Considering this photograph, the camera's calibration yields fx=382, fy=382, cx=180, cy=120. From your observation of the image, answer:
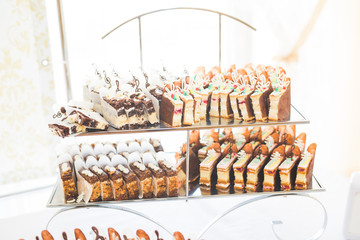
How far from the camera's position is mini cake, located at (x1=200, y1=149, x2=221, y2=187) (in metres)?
2.29

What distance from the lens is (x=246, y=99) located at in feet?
6.78

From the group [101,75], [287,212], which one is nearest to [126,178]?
[101,75]

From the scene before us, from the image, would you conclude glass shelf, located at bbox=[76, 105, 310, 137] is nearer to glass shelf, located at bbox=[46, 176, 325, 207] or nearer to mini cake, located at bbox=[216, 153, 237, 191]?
mini cake, located at bbox=[216, 153, 237, 191]

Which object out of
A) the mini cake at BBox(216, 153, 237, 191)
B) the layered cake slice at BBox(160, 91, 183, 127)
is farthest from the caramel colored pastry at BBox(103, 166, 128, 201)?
the mini cake at BBox(216, 153, 237, 191)

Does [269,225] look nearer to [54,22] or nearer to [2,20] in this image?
[54,22]

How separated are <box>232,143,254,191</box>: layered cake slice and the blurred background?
1.01 m

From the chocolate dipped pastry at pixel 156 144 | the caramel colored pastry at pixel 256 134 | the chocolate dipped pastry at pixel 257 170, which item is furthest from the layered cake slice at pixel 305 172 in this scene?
the chocolate dipped pastry at pixel 156 144

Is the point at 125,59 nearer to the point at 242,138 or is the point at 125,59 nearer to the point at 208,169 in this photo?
the point at 242,138

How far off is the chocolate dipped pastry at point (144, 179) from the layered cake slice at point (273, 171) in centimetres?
68

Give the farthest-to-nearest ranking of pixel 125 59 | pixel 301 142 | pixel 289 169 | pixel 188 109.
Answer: pixel 125 59 < pixel 301 142 < pixel 289 169 < pixel 188 109

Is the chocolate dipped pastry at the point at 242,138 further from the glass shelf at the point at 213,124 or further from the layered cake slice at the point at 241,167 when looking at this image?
the glass shelf at the point at 213,124

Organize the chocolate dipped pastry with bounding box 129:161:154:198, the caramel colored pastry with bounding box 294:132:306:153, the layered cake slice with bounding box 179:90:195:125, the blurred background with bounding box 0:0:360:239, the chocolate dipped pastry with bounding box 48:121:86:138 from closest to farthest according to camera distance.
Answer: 1. the chocolate dipped pastry with bounding box 48:121:86:138
2. the layered cake slice with bounding box 179:90:195:125
3. the chocolate dipped pastry with bounding box 129:161:154:198
4. the caramel colored pastry with bounding box 294:132:306:153
5. the blurred background with bounding box 0:0:360:239

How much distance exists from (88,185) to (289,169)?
1.14 meters

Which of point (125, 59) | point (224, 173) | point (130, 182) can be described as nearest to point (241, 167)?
point (224, 173)
